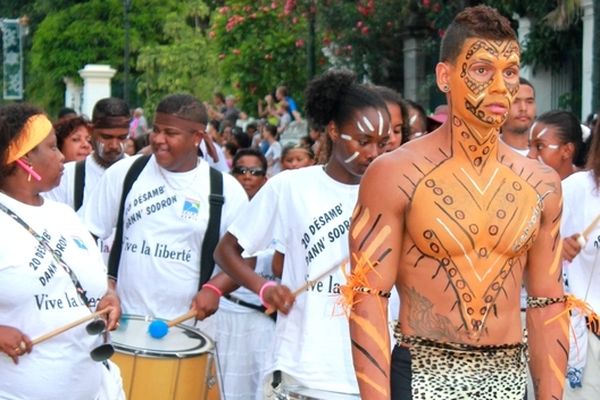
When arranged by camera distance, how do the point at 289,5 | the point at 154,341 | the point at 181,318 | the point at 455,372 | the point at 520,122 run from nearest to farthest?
the point at 455,372
the point at 154,341
the point at 181,318
the point at 520,122
the point at 289,5

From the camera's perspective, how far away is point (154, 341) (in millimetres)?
6848

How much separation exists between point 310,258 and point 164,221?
5.36 feet

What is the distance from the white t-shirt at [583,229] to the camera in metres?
7.02

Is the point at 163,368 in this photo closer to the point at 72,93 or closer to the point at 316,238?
the point at 316,238

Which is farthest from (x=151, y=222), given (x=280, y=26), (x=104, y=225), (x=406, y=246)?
(x=280, y=26)

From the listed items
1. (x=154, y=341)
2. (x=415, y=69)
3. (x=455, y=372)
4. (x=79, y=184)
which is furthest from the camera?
(x=415, y=69)

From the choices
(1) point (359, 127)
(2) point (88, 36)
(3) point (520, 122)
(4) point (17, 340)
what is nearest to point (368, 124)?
(1) point (359, 127)

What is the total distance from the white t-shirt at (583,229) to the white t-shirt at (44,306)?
105 inches

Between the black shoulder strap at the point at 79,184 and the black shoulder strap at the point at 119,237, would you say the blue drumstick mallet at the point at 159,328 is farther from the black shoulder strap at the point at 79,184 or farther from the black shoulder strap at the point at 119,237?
the black shoulder strap at the point at 79,184

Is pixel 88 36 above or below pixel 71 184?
below

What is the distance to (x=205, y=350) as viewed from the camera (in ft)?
22.2

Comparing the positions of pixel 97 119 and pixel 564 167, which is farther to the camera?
pixel 97 119

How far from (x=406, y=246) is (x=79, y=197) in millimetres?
4522

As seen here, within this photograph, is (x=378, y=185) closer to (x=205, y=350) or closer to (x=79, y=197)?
(x=205, y=350)
